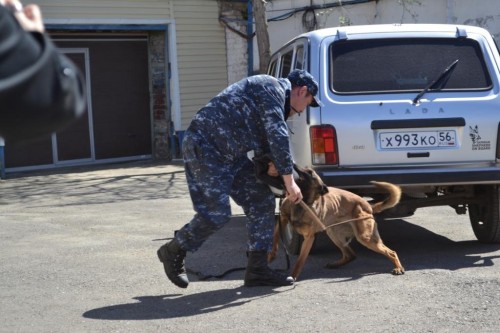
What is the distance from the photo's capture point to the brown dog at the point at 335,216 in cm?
632

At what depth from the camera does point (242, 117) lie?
5957 millimetres

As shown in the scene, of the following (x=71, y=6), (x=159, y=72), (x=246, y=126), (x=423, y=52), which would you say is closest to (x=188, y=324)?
(x=246, y=126)

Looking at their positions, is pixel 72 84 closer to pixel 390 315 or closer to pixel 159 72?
pixel 390 315

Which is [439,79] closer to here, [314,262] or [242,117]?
[314,262]

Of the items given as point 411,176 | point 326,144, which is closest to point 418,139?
point 411,176

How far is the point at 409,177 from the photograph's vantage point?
670cm

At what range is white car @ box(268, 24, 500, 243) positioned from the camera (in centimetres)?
670

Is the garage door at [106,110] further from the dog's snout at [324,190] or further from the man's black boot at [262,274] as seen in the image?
the dog's snout at [324,190]

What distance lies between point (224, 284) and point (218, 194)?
35.4 inches

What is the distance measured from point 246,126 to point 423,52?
214cm

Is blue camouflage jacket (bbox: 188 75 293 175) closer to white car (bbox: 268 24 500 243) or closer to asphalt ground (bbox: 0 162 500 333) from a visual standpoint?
white car (bbox: 268 24 500 243)

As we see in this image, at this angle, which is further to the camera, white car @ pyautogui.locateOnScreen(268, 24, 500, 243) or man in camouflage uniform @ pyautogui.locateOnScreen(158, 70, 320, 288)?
white car @ pyautogui.locateOnScreen(268, 24, 500, 243)

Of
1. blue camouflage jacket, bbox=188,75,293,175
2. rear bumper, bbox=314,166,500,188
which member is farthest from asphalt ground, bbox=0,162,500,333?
blue camouflage jacket, bbox=188,75,293,175

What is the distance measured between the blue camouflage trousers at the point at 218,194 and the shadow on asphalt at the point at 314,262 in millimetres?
411
